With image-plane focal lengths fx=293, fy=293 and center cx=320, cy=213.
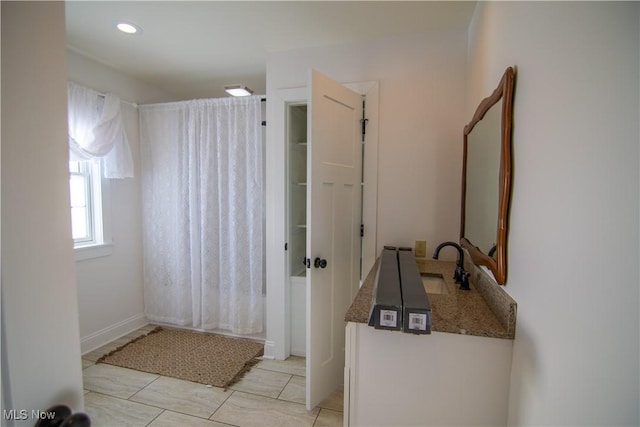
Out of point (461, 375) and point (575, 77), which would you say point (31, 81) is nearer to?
point (575, 77)

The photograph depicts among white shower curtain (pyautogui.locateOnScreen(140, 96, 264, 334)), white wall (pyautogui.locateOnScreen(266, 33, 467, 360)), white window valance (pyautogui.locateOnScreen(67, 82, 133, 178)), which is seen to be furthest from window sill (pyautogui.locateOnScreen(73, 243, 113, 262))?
white wall (pyautogui.locateOnScreen(266, 33, 467, 360))

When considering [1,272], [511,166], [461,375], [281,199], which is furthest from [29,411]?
[281,199]

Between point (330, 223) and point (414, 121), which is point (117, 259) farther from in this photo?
point (414, 121)

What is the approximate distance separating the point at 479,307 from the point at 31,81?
1.52 meters

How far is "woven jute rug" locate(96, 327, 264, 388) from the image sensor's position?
226 centimetres

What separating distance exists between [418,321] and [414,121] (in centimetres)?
162

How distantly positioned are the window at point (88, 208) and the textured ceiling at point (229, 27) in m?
0.98

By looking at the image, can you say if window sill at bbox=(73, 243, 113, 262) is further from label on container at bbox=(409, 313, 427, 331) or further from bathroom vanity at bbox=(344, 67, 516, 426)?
label on container at bbox=(409, 313, 427, 331)

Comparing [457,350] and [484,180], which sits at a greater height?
[484,180]

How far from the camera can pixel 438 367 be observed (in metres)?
1.13

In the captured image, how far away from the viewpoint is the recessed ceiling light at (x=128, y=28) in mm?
2010

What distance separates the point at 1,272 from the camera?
45cm

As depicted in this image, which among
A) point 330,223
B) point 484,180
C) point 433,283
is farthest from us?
point 330,223

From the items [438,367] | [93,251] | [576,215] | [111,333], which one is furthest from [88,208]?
[576,215]
